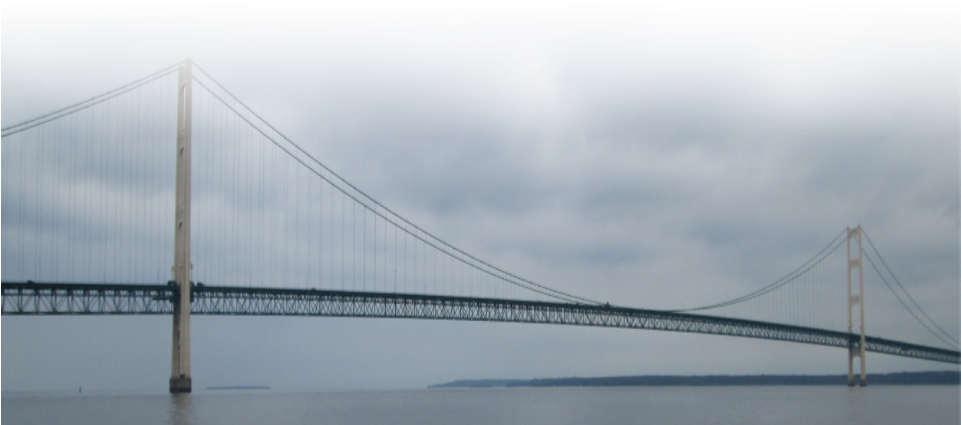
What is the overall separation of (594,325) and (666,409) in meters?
27.7

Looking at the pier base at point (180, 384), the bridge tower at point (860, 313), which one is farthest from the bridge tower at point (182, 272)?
the bridge tower at point (860, 313)

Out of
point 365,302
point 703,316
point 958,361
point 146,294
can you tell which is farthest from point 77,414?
point 958,361

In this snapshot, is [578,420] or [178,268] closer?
[578,420]

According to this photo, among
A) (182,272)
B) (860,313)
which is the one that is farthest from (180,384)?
(860,313)

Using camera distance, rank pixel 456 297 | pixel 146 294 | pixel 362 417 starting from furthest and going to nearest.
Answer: pixel 456 297
pixel 146 294
pixel 362 417

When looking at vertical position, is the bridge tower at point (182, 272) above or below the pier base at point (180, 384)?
above

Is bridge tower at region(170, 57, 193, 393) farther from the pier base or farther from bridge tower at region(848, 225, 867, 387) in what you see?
bridge tower at region(848, 225, 867, 387)

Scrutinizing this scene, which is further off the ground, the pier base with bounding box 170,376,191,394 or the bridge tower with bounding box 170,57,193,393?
the bridge tower with bounding box 170,57,193,393

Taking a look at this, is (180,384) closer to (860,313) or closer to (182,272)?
(182,272)

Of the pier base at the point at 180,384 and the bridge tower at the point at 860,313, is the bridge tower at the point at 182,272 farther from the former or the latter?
the bridge tower at the point at 860,313

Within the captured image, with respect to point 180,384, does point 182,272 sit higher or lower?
higher

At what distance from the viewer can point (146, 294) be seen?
1751 inches

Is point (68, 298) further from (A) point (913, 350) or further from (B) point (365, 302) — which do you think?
(A) point (913, 350)

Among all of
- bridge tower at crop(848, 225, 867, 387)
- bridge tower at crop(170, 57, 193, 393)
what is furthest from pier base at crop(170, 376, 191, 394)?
bridge tower at crop(848, 225, 867, 387)
